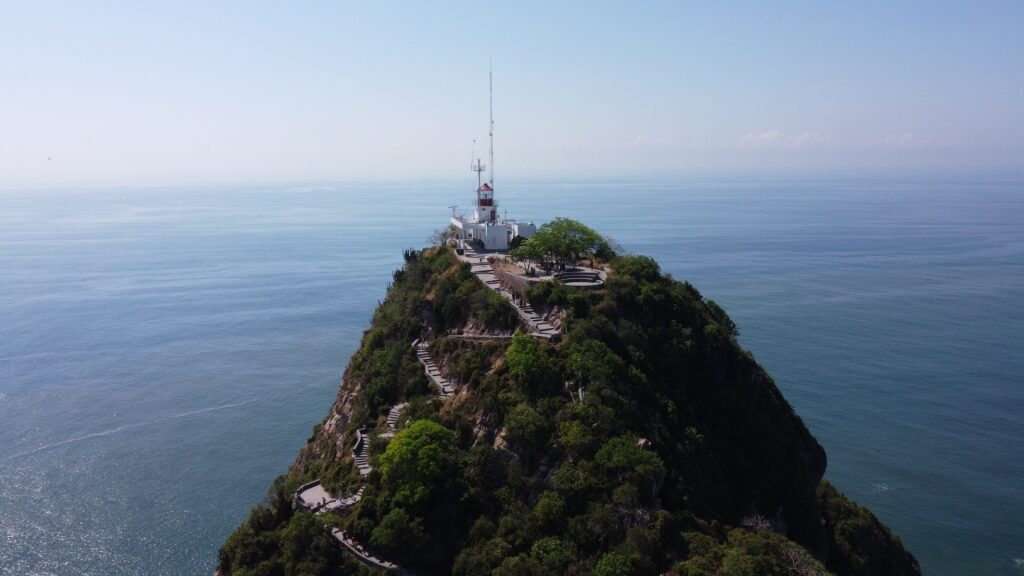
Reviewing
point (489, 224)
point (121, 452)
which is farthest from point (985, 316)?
point (121, 452)

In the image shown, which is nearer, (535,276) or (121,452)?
(535,276)

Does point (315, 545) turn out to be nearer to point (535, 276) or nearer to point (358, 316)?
point (535, 276)

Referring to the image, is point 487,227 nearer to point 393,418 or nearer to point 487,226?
point 487,226

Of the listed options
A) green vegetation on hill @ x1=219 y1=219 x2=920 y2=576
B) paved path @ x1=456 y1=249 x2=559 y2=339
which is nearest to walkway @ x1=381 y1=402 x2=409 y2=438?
green vegetation on hill @ x1=219 y1=219 x2=920 y2=576

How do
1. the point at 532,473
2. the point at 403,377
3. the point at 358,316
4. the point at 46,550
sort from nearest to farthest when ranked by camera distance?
the point at 532,473 < the point at 403,377 < the point at 46,550 < the point at 358,316

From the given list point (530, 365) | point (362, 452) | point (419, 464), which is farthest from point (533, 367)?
point (362, 452)

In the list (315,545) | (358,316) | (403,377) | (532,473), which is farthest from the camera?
(358,316)

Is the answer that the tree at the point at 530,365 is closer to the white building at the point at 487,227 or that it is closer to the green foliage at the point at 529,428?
the green foliage at the point at 529,428

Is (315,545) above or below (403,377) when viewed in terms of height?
below
